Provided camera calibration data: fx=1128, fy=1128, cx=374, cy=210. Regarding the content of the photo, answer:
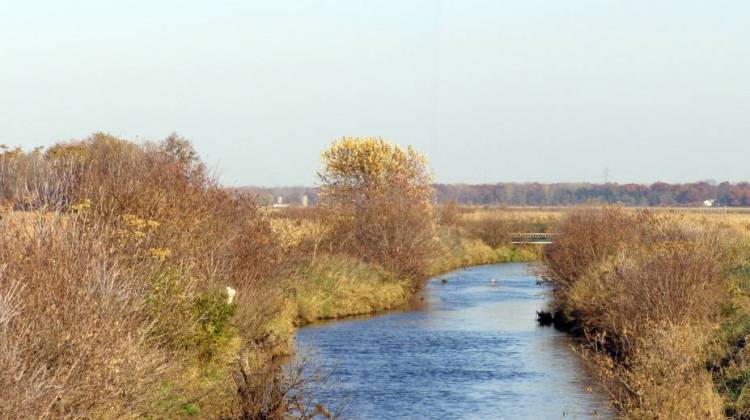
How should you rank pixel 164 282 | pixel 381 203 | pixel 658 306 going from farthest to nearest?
pixel 381 203, pixel 658 306, pixel 164 282

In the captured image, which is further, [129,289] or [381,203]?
[381,203]

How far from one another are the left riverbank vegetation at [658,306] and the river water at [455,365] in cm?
111

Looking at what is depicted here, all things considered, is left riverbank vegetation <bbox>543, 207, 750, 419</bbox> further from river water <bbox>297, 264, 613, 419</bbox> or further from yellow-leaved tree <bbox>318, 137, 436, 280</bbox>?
yellow-leaved tree <bbox>318, 137, 436, 280</bbox>

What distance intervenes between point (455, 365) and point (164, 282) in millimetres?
10981

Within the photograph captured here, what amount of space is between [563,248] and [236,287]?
14553 mm

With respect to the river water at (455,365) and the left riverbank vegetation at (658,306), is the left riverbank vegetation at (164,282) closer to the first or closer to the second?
the river water at (455,365)

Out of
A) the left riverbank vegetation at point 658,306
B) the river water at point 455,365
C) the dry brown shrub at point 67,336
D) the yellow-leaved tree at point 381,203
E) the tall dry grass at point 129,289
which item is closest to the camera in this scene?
the dry brown shrub at point 67,336

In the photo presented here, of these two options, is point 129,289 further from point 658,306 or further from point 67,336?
point 658,306

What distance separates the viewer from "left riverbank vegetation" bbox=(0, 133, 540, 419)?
44.3 feet

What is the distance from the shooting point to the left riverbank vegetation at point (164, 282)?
13.5 m

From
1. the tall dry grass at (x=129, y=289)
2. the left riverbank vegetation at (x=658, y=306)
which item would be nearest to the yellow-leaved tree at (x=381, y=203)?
the left riverbank vegetation at (x=658, y=306)

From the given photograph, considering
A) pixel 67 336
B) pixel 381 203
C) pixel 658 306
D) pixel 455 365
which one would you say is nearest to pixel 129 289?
pixel 67 336

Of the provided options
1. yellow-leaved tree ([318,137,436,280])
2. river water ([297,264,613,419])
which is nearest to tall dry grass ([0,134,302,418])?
river water ([297,264,613,419])

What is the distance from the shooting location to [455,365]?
2873 centimetres
